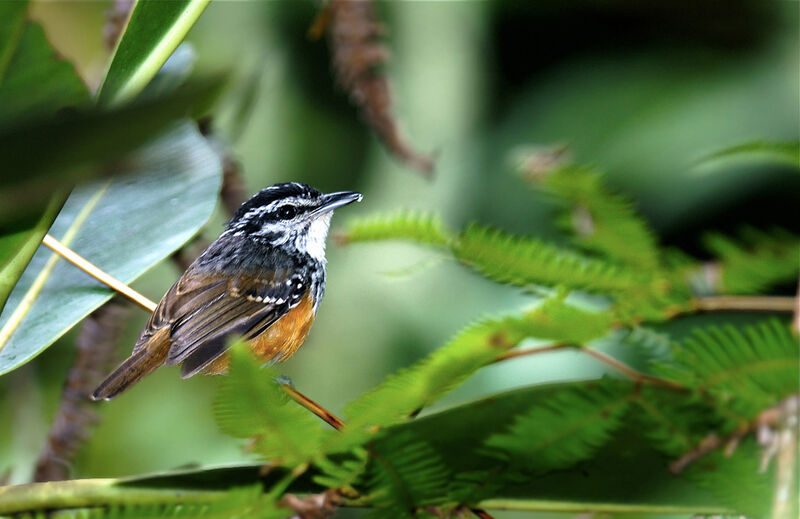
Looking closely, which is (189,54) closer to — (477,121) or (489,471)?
(489,471)

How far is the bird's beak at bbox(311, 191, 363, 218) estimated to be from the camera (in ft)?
2.62

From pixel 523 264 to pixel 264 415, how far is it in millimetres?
275

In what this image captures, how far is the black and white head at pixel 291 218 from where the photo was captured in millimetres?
859

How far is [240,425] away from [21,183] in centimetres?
20

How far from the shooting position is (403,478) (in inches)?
21.0

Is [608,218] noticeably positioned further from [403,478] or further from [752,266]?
[403,478]

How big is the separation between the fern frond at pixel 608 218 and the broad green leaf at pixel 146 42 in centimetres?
33

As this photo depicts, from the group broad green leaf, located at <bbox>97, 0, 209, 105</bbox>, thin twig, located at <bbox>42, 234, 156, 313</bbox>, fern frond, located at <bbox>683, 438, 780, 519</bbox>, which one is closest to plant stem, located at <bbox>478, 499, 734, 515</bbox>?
fern frond, located at <bbox>683, 438, 780, 519</bbox>

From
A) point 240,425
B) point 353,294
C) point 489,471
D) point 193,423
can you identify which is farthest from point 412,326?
point 240,425

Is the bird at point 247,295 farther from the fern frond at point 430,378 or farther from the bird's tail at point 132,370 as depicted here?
the fern frond at point 430,378

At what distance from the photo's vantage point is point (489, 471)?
580mm

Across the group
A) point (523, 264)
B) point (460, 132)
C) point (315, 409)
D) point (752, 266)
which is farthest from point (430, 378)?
point (460, 132)

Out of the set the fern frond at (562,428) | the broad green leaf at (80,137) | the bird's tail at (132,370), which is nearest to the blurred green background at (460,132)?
the bird's tail at (132,370)

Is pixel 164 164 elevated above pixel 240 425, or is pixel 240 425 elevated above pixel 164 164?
pixel 164 164
